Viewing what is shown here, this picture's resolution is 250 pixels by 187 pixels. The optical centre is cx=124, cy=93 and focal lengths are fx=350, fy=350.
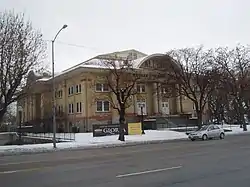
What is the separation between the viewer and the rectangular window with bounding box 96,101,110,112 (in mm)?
55481

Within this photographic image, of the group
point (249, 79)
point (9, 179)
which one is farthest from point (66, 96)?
point (9, 179)

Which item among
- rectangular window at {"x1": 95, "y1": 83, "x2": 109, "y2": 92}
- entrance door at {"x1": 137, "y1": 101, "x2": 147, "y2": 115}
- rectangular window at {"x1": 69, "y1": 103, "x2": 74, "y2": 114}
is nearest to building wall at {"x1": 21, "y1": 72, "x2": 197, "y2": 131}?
entrance door at {"x1": 137, "y1": 101, "x2": 147, "y2": 115}

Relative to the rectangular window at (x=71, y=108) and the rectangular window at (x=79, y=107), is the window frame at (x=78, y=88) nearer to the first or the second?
the rectangular window at (x=79, y=107)

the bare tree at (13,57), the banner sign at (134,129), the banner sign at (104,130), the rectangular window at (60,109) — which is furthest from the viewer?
the rectangular window at (60,109)

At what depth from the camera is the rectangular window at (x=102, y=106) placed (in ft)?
182

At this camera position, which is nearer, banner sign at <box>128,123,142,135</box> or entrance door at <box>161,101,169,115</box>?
banner sign at <box>128,123,142,135</box>

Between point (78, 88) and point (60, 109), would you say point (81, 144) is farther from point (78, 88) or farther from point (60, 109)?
point (60, 109)

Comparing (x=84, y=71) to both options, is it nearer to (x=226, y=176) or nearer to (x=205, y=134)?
(x=205, y=134)

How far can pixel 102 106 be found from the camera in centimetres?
5597

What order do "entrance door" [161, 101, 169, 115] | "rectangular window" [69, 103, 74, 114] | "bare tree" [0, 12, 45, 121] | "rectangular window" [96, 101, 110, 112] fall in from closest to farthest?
"bare tree" [0, 12, 45, 121], "rectangular window" [96, 101, 110, 112], "rectangular window" [69, 103, 74, 114], "entrance door" [161, 101, 169, 115]

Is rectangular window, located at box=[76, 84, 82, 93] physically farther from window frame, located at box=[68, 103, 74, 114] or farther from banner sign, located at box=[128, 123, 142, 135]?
banner sign, located at box=[128, 123, 142, 135]

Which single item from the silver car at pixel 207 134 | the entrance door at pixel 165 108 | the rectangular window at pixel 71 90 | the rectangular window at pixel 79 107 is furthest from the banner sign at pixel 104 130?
the entrance door at pixel 165 108

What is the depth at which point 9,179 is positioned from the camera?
35.2 ft

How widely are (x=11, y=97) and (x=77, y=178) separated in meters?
18.6
